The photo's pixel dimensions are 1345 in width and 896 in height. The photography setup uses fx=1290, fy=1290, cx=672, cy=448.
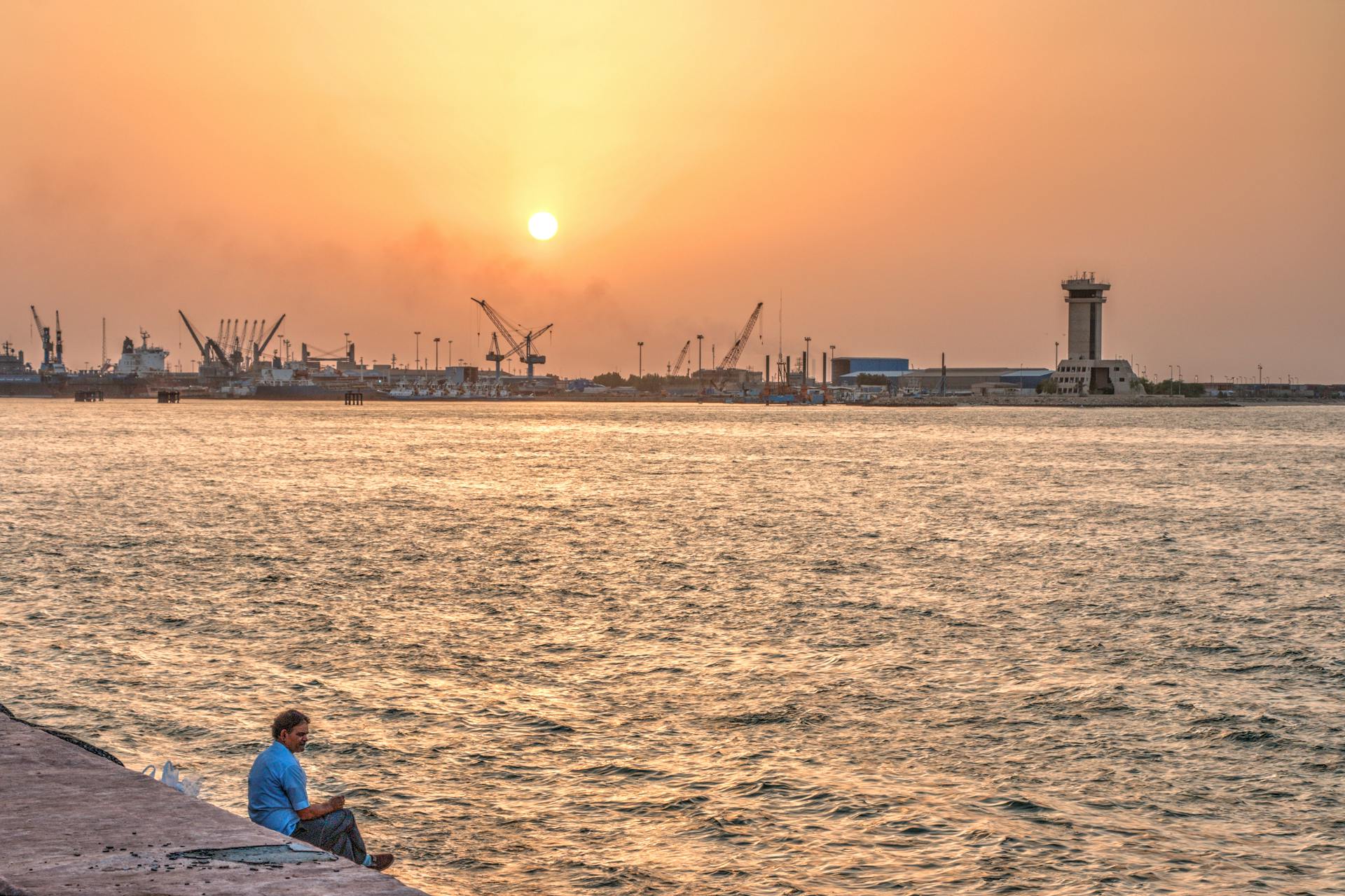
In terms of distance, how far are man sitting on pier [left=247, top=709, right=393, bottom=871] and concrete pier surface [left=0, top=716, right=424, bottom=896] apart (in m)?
0.37

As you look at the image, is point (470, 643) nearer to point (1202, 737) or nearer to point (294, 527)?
point (1202, 737)

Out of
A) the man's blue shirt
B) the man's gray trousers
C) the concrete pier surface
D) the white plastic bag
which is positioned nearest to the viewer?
the concrete pier surface

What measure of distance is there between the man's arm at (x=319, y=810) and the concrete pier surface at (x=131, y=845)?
2.02 ft

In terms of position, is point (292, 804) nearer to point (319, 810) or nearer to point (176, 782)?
point (319, 810)

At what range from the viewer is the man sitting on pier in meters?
12.4

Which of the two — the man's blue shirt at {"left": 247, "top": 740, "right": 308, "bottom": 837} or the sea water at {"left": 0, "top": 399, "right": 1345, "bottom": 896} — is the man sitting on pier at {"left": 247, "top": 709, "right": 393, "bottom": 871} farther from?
the sea water at {"left": 0, "top": 399, "right": 1345, "bottom": 896}

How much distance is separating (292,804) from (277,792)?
20cm

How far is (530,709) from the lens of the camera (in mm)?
21891

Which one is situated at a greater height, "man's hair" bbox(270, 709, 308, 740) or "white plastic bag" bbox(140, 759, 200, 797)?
"man's hair" bbox(270, 709, 308, 740)

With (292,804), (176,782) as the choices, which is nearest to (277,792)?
(292,804)

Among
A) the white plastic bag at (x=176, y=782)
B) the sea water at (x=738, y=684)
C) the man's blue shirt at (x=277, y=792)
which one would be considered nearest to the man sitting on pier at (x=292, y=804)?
the man's blue shirt at (x=277, y=792)

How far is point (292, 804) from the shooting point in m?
12.5

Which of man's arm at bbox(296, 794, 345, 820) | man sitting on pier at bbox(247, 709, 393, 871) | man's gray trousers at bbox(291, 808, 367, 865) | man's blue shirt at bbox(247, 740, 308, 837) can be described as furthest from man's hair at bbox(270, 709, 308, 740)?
man's gray trousers at bbox(291, 808, 367, 865)

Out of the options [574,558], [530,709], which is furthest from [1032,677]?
[574,558]
